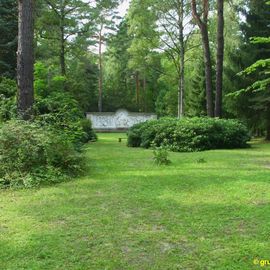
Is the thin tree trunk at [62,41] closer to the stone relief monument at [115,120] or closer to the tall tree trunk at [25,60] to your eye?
the stone relief monument at [115,120]

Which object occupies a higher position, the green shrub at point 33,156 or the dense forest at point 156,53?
the dense forest at point 156,53

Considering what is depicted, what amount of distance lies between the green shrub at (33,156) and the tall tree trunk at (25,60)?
1377 millimetres

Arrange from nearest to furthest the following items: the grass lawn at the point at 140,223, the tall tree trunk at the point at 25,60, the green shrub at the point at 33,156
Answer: the grass lawn at the point at 140,223 → the green shrub at the point at 33,156 → the tall tree trunk at the point at 25,60

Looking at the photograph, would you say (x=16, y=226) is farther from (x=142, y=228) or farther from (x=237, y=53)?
(x=237, y=53)

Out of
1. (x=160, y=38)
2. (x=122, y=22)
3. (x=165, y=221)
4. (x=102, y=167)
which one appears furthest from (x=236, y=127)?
(x=122, y=22)

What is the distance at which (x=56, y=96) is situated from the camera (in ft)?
43.7

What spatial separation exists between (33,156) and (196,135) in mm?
7067

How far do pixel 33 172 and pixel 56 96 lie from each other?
251 inches

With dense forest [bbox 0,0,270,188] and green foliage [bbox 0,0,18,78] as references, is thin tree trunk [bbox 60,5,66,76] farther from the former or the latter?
green foliage [bbox 0,0,18,78]

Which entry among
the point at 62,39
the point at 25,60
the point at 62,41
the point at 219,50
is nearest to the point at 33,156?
the point at 25,60

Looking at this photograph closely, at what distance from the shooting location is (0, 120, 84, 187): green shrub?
7.13m

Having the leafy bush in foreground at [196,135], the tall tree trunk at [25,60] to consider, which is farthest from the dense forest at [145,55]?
the leafy bush in foreground at [196,135]

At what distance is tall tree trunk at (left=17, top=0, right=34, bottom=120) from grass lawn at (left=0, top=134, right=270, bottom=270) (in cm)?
312

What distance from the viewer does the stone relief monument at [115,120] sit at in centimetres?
3142
